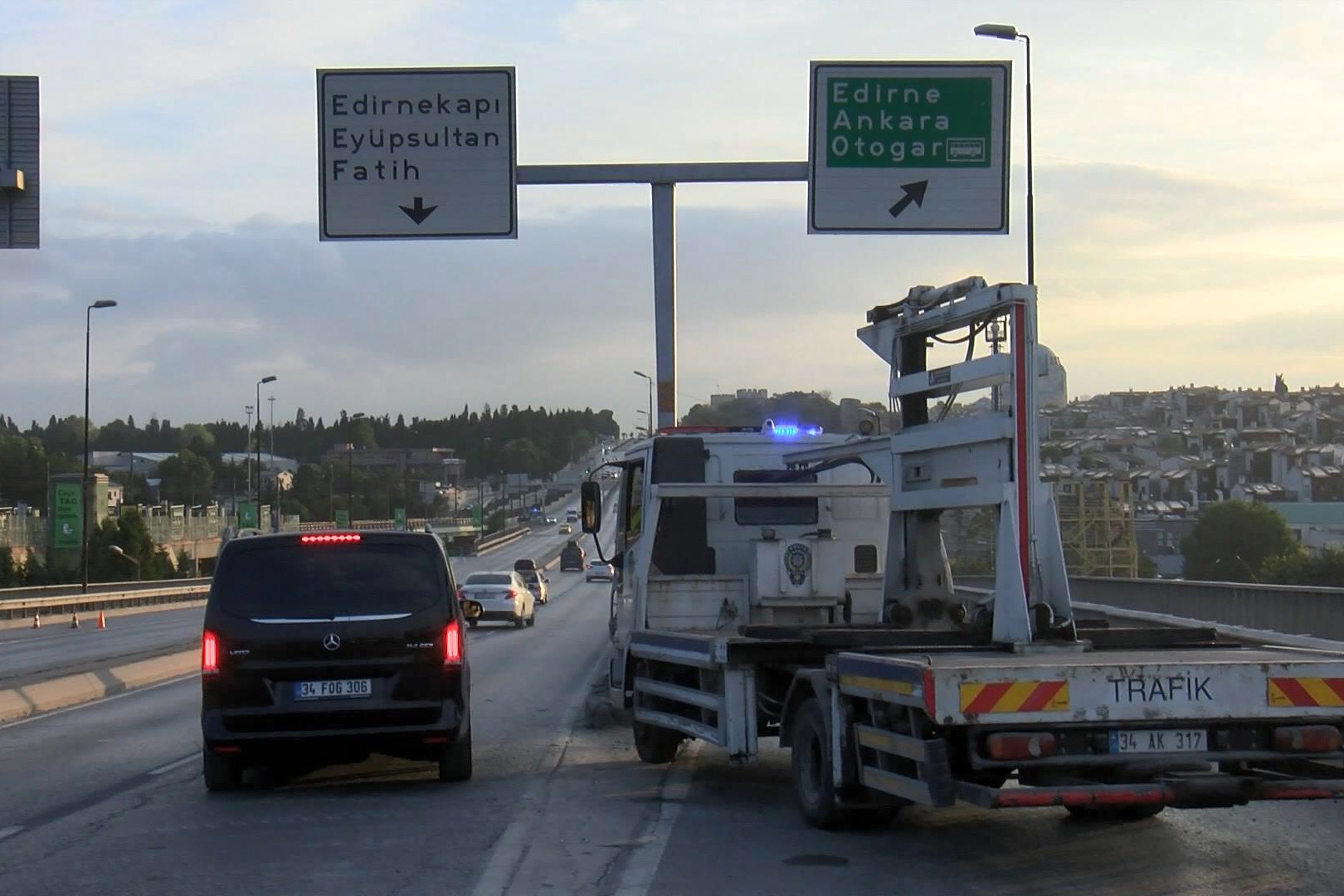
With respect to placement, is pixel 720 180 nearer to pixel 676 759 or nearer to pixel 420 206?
pixel 420 206

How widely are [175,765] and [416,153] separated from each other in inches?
238

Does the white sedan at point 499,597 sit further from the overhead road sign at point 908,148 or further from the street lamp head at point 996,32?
the overhead road sign at point 908,148

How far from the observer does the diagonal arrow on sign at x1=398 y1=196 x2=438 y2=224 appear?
1512 cm

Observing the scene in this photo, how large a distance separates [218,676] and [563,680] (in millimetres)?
11977

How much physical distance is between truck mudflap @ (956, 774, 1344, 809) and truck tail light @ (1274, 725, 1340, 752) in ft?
0.58

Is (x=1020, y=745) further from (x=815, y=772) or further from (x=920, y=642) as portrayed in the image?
(x=815, y=772)

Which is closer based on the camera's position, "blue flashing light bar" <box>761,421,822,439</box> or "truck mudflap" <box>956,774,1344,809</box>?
"truck mudflap" <box>956,774,1344,809</box>

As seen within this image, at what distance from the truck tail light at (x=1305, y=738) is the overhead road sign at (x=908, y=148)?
798cm

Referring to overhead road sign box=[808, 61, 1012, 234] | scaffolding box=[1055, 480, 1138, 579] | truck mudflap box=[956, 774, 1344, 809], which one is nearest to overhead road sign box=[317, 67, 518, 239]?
overhead road sign box=[808, 61, 1012, 234]

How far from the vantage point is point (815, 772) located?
30.3ft

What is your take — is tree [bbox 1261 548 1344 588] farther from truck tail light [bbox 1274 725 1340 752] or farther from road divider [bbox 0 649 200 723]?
truck tail light [bbox 1274 725 1340 752]

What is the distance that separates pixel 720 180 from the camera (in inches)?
640

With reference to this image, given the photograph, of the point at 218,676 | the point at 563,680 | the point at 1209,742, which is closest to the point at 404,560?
the point at 218,676

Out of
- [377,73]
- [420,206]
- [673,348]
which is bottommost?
[673,348]
